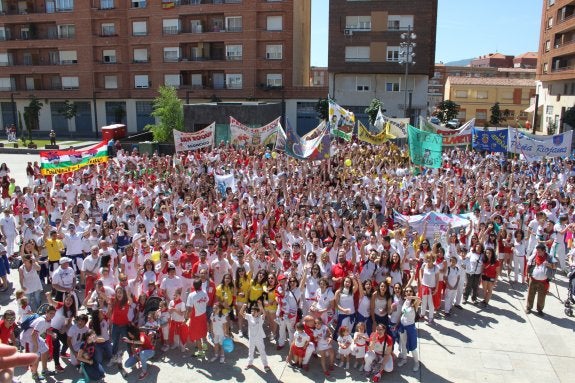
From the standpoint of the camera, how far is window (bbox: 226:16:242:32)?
1818 inches

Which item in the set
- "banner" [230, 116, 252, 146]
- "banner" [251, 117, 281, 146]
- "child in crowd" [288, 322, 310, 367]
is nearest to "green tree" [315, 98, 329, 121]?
"banner" [251, 117, 281, 146]

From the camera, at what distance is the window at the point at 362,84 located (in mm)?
45325

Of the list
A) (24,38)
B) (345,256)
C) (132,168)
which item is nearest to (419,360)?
(345,256)

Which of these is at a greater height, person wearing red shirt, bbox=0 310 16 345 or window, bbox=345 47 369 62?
window, bbox=345 47 369 62

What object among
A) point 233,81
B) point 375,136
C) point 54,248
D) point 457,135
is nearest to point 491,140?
point 457,135

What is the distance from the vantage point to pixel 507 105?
2859 inches

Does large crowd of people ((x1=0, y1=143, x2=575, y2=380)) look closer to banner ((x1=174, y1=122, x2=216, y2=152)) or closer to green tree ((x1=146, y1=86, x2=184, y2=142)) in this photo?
banner ((x1=174, y1=122, x2=216, y2=152))

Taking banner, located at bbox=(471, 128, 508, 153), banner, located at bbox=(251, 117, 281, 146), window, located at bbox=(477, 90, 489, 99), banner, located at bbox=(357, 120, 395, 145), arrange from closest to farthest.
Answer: banner, located at bbox=(471, 128, 508, 153) → banner, located at bbox=(357, 120, 395, 145) → banner, located at bbox=(251, 117, 281, 146) → window, located at bbox=(477, 90, 489, 99)

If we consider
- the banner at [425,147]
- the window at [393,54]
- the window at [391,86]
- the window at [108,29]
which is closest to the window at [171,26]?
the window at [108,29]

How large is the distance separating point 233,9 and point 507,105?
151ft

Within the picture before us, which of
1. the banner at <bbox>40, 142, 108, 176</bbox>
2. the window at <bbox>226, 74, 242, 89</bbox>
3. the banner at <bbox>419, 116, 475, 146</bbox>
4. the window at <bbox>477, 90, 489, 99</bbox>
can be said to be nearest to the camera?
the banner at <bbox>40, 142, 108, 176</bbox>

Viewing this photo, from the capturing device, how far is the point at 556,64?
51094 millimetres

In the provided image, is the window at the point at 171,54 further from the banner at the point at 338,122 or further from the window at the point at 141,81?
the banner at the point at 338,122

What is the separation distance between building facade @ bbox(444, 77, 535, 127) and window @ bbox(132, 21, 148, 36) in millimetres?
45154
